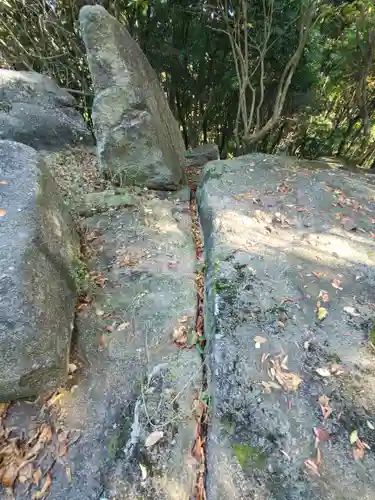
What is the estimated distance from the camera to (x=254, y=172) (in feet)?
14.5

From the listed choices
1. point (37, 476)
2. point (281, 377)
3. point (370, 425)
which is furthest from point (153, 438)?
point (370, 425)

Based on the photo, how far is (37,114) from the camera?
15.7 feet

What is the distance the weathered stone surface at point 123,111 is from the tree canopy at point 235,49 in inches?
67.5

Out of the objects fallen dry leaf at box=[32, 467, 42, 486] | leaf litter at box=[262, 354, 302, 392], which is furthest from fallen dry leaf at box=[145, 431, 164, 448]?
leaf litter at box=[262, 354, 302, 392]

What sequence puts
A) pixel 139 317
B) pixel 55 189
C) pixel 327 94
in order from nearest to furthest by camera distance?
pixel 139 317 < pixel 55 189 < pixel 327 94

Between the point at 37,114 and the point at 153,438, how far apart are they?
4601 millimetres

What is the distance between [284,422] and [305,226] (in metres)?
2.09

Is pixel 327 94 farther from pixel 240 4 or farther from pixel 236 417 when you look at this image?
pixel 236 417

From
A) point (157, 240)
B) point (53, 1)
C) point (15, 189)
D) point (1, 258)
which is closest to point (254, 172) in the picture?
point (157, 240)

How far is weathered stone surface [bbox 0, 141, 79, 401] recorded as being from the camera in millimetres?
1960

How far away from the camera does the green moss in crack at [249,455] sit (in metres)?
1.87

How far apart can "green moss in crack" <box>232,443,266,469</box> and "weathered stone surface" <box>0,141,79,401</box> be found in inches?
48.7

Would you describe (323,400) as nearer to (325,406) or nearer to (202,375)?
(325,406)

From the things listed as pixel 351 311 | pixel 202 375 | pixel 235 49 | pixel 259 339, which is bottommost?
pixel 202 375
